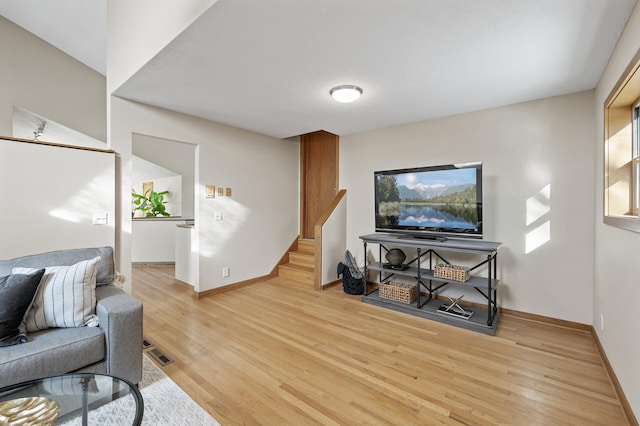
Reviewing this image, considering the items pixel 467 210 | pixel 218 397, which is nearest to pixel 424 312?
pixel 467 210

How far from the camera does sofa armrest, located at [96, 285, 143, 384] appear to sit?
5.73ft

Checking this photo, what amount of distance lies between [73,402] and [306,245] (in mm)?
3971

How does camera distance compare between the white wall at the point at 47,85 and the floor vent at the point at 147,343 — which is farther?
the white wall at the point at 47,85

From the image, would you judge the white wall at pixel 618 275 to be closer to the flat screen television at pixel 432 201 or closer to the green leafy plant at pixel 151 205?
the flat screen television at pixel 432 201

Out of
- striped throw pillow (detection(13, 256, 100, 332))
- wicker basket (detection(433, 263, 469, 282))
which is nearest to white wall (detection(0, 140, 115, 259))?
striped throw pillow (detection(13, 256, 100, 332))

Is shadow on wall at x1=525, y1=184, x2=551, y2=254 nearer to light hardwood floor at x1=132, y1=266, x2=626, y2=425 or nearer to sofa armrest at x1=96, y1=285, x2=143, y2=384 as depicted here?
light hardwood floor at x1=132, y1=266, x2=626, y2=425

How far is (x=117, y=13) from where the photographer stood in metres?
3.05

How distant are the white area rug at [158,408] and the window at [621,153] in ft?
9.58

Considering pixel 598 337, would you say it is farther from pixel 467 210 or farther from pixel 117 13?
pixel 117 13

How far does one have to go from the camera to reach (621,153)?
7.04 ft

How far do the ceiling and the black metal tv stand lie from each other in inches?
61.8

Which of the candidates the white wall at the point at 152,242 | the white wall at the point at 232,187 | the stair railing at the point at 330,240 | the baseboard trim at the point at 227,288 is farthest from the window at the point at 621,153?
the white wall at the point at 152,242

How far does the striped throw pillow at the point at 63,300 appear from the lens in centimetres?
172

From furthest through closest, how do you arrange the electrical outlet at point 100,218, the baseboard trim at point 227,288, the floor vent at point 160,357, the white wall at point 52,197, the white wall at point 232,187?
the baseboard trim at point 227,288 < the white wall at point 232,187 < the electrical outlet at point 100,218 < the white wall at point 52,197 < the floor vent at point 160,357
